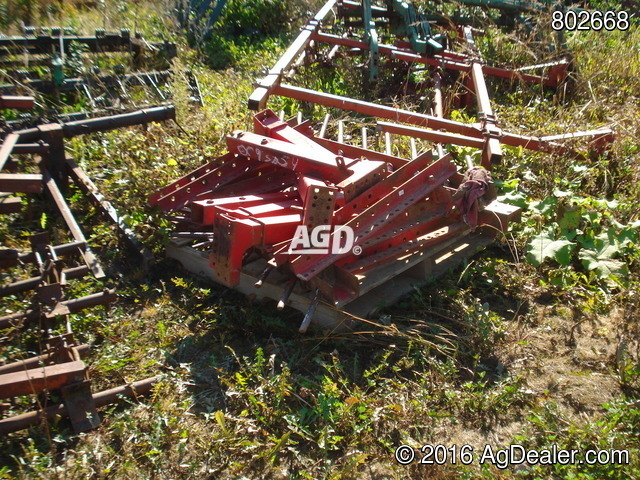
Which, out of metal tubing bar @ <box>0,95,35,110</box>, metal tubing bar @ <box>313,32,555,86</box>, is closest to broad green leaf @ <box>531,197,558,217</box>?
metal tubing bar @ <box>313,32,555,86</box>

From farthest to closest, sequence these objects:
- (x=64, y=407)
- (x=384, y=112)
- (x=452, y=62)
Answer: (x=452, y=62) → (x=384, y=112) → (x=64, y=407)

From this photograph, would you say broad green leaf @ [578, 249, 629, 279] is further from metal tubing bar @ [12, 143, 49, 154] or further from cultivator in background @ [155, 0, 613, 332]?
metal tubing bar @ [12, 143, 49, 154]

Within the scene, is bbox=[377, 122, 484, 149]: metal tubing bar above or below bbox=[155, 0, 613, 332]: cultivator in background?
above

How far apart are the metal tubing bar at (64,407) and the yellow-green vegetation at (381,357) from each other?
73mm

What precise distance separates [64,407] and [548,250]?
342 centimetres

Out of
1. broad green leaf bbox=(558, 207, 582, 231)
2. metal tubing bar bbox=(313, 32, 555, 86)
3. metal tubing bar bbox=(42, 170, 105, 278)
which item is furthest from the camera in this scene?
metal tubing bar bbox=(313, 32, 555, 86)

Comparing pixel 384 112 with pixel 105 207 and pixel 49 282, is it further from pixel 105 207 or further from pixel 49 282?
pixel 49 282

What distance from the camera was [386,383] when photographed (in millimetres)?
3504

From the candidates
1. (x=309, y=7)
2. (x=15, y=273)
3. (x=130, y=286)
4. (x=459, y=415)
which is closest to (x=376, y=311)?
(x=459, y=415)

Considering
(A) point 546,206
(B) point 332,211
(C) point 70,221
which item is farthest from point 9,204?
(A) point 546,206

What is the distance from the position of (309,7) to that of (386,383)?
800cm

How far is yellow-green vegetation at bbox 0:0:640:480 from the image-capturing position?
120 inches

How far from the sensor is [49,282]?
12.8 ft

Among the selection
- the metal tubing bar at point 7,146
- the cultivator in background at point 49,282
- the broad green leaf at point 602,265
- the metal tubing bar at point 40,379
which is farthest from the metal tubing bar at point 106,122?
the broad green leaf at point 602,265
